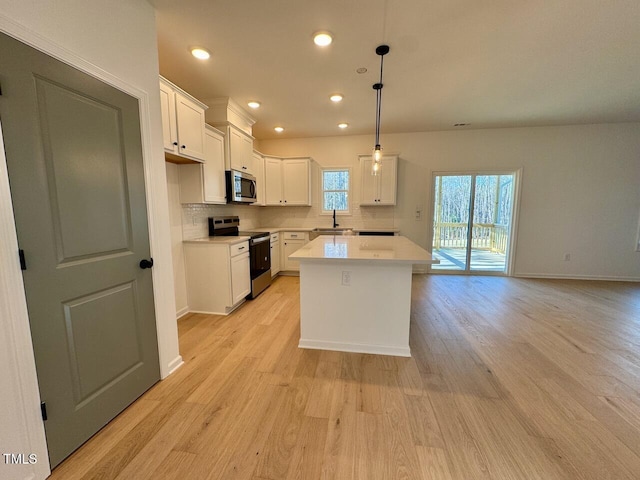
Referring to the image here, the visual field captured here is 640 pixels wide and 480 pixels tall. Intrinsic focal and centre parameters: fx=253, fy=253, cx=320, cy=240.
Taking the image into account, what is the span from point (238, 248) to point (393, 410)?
240cm

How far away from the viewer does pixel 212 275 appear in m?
3.04

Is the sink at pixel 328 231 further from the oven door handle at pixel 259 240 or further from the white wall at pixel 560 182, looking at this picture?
the white wall at pixel 560 182

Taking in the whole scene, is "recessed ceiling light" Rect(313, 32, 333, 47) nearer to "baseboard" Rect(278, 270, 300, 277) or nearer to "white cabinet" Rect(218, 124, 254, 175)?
"white cabinet" Rect(218, 124, 254, 175)

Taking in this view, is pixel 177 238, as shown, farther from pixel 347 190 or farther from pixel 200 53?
pixel 347 190

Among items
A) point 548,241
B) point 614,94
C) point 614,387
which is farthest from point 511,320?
point 614,94

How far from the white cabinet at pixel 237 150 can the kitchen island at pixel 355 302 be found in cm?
204

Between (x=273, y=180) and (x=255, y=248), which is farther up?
(x=273, y=180)

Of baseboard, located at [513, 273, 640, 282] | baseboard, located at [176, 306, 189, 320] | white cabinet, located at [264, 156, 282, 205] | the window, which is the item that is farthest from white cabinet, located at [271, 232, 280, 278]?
baseboard, located at [513, 273, 640, 282]

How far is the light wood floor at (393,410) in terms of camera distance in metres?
1.25

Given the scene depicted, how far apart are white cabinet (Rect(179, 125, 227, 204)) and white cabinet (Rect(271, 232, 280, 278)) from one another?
1414 mm

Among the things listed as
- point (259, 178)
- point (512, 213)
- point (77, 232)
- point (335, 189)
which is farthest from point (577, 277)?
point (77, 232)

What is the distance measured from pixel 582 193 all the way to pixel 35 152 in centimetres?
693

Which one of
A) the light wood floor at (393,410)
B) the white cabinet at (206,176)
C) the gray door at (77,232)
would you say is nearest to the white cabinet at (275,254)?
the white cabinet at (206,176)

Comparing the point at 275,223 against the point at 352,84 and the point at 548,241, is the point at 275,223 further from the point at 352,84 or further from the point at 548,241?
the point at 548,241
